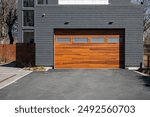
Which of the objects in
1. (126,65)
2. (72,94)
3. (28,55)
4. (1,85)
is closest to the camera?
(72,94)

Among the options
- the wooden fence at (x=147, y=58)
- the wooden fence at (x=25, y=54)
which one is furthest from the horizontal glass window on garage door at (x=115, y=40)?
the wooden fence at (x=25, y=54)

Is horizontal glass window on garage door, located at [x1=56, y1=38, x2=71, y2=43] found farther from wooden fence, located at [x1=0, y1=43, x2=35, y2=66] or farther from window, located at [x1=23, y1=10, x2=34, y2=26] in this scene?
window, located at [x1=23, y1=10, x2=34, y2=26]

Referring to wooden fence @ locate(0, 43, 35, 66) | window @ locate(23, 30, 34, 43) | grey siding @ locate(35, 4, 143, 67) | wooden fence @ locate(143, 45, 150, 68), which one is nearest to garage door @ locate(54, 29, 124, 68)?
grey siding @ locate(35, 4, 143, 67)

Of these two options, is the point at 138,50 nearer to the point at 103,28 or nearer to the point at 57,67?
the point at 103,28

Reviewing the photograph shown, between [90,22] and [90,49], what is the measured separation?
1.90m

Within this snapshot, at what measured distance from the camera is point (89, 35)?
2244cm

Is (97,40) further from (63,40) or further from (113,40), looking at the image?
(63,40)

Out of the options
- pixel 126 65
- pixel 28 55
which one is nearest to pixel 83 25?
pixel 126 65

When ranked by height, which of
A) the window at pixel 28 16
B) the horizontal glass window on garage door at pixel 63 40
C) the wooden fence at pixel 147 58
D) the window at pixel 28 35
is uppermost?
the window at pixel 28 16

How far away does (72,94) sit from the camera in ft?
38.5

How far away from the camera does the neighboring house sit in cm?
2211

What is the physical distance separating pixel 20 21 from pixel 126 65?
588 inches

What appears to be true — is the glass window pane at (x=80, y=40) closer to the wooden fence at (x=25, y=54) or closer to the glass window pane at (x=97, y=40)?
the glass window pane at (x=97, y=40)

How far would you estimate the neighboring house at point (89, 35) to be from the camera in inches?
870
